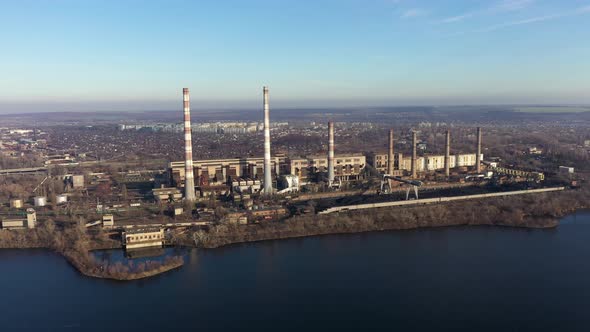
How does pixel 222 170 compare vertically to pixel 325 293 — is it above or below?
above

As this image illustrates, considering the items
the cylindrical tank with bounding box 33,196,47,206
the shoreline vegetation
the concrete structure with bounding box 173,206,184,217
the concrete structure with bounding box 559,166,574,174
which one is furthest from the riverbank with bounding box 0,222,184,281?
the concrete structure with bounding box 559,166,574,174

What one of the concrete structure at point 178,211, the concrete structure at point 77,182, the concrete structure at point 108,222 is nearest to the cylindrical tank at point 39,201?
the concrete structure at point 77,182

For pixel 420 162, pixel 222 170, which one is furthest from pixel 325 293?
pixel 420 162

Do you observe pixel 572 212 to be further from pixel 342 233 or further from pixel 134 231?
pixel 134 231

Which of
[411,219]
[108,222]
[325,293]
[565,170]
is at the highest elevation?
[565,170]

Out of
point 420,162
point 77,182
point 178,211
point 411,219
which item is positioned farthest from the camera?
point 420,162

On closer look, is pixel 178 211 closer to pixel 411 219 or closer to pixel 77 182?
pixel 411 219

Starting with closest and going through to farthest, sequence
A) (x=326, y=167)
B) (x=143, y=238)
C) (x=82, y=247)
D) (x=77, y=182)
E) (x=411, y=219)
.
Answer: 1. (x=82, y=247)
2. (x=143, y=238)
3. (x=411, y=219)
4. (x=77, y=182)
5. (x=326, y=167)

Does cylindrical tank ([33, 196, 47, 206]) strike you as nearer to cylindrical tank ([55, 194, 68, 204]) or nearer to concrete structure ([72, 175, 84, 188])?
cylindrical tank ([55, 194, 68, 204])
